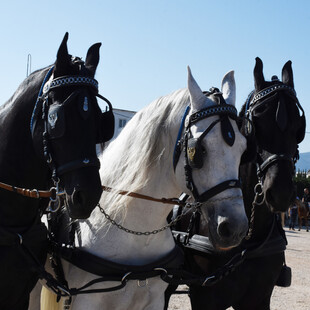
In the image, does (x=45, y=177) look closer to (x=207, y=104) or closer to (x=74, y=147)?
(x=74, y=147)

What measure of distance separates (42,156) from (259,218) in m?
2.09

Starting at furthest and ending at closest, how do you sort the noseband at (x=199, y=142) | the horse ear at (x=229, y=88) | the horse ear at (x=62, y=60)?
the horse ear at (x=229, y=88) → the noseband at (x=199, y=142) → the horse ear at (x=62, y=60)

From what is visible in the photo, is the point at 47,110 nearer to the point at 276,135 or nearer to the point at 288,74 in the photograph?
the point at 276,135

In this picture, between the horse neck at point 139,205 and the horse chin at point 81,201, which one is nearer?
the horse chin at point 81,201

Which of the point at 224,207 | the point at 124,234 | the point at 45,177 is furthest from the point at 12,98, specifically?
the point at 224,207

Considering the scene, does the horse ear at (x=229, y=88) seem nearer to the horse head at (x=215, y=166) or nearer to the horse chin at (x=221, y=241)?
the horse head at (x=215, y=166)

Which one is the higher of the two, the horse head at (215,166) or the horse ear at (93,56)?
the horse ear at (93,56)

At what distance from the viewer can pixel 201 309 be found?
3746mm

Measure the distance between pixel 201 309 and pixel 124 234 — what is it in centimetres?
108

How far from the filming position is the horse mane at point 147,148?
314 cm

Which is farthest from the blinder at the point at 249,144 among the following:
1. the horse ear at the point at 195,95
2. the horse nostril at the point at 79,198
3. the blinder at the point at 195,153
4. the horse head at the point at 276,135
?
the horse nostril at the point at 79,198

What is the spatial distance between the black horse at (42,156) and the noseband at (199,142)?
1.54 ft

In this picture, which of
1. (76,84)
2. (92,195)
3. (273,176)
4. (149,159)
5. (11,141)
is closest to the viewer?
(92,195)

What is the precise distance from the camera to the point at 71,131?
103 inches
